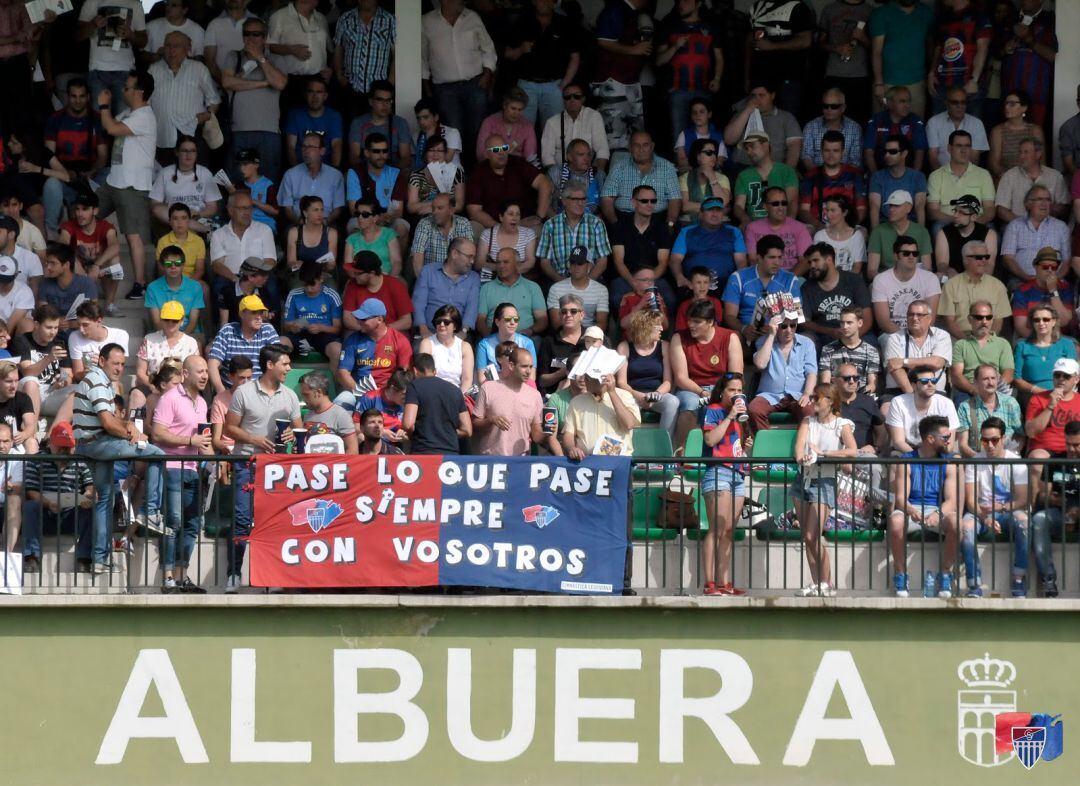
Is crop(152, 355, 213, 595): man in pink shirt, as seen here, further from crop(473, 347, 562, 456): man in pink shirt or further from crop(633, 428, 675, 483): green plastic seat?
Result: crop(633, 428, 675, 483): green plastic seat

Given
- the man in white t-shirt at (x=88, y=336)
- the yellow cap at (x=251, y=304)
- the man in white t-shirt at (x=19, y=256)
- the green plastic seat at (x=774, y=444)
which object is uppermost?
the man in white t-shirt at (x=19, y=256)

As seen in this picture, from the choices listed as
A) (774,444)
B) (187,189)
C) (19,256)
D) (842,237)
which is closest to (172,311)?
(19,256)

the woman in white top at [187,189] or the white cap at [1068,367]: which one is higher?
the woman in white top at [187,189]

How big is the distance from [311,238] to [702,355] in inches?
169

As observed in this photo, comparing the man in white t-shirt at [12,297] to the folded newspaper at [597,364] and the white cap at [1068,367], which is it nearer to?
the folded newspaper at [597,364]

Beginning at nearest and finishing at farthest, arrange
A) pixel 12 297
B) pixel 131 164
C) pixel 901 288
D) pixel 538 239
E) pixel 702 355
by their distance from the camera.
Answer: pixel 702 355 → pixel 12 297 → pixel 901 288 → pixel 538 239 → pixel 131 164

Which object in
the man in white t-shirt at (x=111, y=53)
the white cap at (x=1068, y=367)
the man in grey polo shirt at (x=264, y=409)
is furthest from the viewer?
the man in white t-shirt at (x=111, y=53)

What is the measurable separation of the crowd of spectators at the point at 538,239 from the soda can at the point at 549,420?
159mm

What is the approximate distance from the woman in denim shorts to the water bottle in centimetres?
138

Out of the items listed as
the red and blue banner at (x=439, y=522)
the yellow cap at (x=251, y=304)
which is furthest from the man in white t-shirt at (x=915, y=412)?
the yellow cap at (x=251, y=304)

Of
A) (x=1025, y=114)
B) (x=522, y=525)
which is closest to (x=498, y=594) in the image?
(x=522, y=525)

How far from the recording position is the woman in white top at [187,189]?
66.7ft

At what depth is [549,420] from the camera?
53.3 feet

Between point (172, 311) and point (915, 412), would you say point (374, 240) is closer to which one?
point (172, 311)
